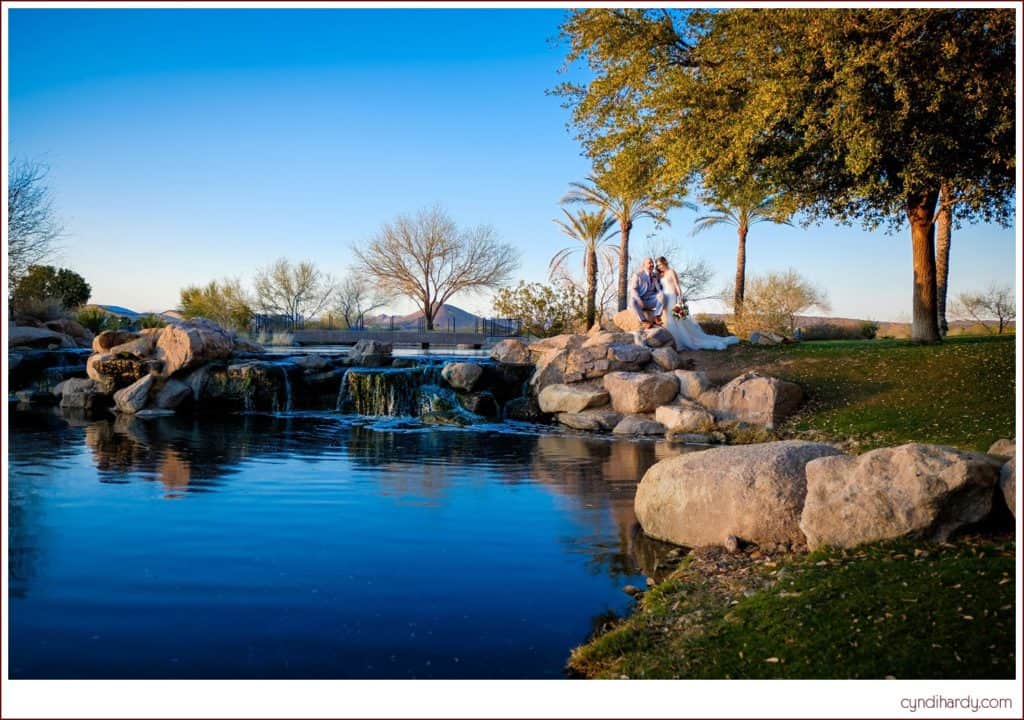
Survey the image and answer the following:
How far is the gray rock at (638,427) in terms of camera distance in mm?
14852

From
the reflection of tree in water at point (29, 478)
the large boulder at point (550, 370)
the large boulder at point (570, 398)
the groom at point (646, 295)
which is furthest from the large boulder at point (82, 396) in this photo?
the groom at point (646, 295)

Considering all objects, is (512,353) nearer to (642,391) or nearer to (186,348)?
(642,391)

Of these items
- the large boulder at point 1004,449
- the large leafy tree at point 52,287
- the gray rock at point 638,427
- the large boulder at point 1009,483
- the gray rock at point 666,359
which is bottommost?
the gray rock at point 638,427

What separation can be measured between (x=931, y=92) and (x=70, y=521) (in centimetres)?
1476

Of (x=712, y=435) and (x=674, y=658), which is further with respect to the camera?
(x=712, y=435)

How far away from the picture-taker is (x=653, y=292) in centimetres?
2059

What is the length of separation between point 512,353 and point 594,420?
518 centimetres

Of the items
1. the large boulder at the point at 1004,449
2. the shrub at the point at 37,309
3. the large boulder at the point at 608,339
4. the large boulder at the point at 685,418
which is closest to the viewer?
the large boulder at the point at 1004,449

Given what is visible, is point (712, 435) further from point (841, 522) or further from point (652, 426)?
point (841, 522)

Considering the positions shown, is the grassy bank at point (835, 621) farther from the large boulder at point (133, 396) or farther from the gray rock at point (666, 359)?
the large boulder at point (133, 396)

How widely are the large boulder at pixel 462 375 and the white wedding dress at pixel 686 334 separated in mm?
5673

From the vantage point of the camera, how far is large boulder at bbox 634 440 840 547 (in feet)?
19.9

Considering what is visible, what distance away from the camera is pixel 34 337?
23578mm

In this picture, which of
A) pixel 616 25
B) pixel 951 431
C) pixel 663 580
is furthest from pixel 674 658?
pixel 616 25
